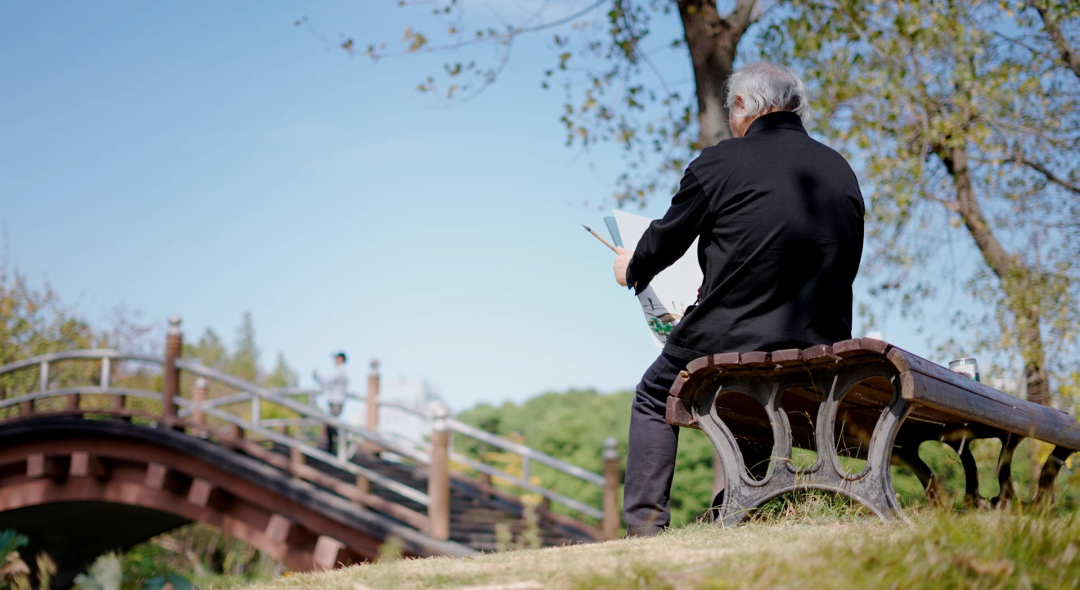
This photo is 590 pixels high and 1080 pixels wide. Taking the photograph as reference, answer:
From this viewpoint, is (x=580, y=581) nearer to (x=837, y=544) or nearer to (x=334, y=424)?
(x=837, y=544)

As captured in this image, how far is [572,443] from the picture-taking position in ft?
97.0

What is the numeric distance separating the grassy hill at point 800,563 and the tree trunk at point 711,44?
6020 mm

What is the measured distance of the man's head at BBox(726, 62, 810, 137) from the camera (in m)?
3.24

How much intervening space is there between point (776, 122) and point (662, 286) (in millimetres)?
736

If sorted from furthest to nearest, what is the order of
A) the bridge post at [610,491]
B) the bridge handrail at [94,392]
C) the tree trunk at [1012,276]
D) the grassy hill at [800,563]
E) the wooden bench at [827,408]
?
the bridge handrail at [94,392] < the bridge post at [610,491] < the tree trunk at [1012,276] < the wooden bench at [827,408] < the grassy hill at [800,563]

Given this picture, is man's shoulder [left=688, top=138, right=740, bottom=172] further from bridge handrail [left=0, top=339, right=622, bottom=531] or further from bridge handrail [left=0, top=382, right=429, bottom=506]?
bridge handrail [left=0, top=382, right=429, bottom=506]

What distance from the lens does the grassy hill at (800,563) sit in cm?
181

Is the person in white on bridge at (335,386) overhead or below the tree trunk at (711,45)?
below

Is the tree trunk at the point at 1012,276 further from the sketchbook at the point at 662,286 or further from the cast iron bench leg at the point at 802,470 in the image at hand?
the cast iron bench leg at the point at 802,470

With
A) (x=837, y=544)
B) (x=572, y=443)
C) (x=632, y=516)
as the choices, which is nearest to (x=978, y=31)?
(x=632, y=516)

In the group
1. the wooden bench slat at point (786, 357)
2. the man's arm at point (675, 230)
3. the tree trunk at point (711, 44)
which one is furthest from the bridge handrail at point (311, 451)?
the wooden bench slat at point (786, 357)

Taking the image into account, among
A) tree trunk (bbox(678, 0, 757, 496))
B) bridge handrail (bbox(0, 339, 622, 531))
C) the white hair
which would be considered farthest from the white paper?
bridge handrail (bbox(0, 339, 622, 531))

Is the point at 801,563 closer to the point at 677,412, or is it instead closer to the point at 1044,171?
the point at 677,412

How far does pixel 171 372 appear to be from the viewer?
1409 centimetres
